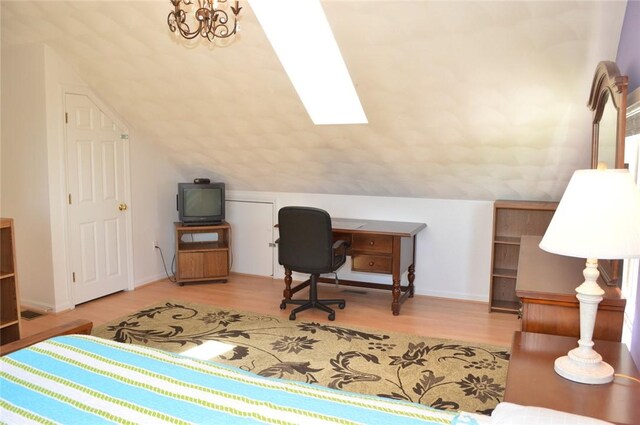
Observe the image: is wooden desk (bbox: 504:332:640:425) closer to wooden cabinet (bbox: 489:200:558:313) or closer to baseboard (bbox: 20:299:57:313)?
wooden cabinet (bbox: 489:200:558:313)

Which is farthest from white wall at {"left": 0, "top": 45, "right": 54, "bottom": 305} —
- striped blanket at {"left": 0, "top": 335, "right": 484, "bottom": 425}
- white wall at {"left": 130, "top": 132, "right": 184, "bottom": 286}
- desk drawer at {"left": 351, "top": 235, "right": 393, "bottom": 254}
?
striped blanket at {"left": 0, "top": 335, "right": 484, "bottom": 425}

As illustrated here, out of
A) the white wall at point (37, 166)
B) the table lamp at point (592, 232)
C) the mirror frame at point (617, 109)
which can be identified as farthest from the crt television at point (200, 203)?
the table lamp at point (592, 232)

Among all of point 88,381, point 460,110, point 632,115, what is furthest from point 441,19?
point 88,381

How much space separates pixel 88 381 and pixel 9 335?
219 cm

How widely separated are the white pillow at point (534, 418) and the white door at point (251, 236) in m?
4.14

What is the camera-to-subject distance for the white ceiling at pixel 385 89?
2.80 metres

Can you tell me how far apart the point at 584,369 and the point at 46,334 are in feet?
6.42

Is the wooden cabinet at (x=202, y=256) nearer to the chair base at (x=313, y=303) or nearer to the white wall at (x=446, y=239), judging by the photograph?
the chair base at (x=313, y=303)

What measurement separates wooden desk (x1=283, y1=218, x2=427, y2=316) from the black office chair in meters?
0.28

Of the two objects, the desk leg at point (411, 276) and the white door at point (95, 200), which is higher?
the white door at point (95, 200)

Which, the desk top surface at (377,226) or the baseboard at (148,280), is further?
the baseboard at (148,280)

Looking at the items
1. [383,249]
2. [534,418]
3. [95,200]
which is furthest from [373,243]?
[534,418]

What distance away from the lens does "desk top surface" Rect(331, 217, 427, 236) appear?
13.5ft

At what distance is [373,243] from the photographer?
14.0ft
